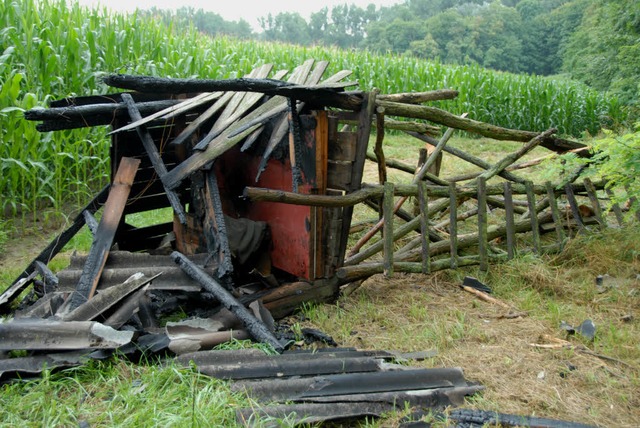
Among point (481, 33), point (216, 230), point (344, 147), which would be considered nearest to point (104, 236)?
point (216, 230)

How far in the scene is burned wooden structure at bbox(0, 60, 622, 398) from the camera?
4.10 m

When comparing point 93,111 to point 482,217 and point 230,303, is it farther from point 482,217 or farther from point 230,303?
point 482,217

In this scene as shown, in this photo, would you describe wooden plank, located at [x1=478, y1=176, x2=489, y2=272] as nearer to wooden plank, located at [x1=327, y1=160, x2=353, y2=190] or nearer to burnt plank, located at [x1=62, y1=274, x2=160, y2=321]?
wooden plank, located at [x1=327, y1=160, x2=353, y2=190]

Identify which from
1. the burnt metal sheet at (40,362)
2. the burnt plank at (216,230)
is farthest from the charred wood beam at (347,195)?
the burnt metal sheet at (40,362)

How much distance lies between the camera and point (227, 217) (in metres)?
5.54

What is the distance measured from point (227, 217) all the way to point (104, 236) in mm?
1184

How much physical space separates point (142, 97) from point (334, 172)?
2062 mm

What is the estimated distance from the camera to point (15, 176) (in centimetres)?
732

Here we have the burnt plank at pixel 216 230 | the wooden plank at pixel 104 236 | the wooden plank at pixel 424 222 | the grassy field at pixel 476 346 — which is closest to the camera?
the grassy field at pixel 476 346

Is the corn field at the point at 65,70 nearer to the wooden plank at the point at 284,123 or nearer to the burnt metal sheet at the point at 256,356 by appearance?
the wooden plank at the point at 284,123

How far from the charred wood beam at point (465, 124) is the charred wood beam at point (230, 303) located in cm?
207

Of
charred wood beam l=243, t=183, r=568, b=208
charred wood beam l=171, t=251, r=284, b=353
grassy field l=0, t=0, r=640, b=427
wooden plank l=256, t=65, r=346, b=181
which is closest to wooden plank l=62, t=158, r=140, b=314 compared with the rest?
charred wood beam l=171, t=251, r=284, b=353

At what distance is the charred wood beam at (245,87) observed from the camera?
3.91 meters

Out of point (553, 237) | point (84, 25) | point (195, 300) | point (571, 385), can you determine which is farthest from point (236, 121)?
point (84, 25)
